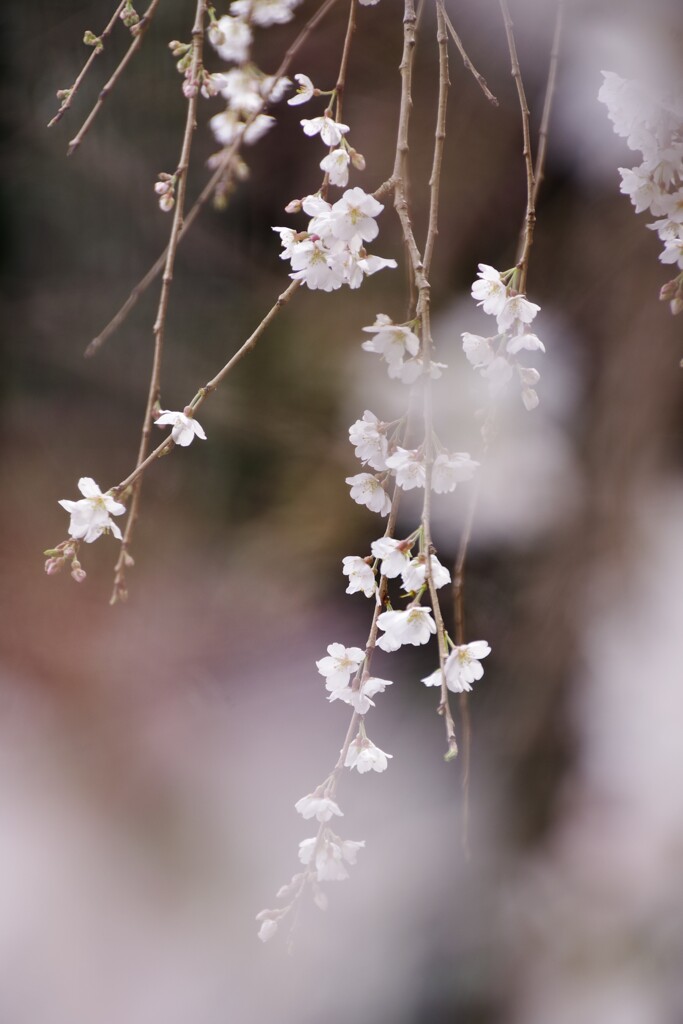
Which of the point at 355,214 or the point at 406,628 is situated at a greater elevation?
the point at 355,214

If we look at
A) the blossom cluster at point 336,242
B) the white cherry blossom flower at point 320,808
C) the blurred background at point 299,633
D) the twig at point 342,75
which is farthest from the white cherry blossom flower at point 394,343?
the blurred background at point 299,633

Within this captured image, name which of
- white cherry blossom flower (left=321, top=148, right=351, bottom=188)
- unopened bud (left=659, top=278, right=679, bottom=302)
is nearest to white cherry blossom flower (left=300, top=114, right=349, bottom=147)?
white cherry blossom flower (left=321, top=148, right=351, bottom=188)

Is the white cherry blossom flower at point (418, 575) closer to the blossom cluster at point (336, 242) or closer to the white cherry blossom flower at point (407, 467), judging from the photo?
the white cherry blossom flower at point (407, 467)

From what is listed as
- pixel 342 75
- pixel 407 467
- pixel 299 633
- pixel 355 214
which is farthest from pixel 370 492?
pixel 299 633

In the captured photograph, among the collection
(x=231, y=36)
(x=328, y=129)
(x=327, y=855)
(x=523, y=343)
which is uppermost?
(x=231, y=36)

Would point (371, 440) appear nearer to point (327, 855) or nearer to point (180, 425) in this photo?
point (180, 425)

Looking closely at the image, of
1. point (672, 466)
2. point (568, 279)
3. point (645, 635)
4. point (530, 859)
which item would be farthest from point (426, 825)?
point (568, 279)
